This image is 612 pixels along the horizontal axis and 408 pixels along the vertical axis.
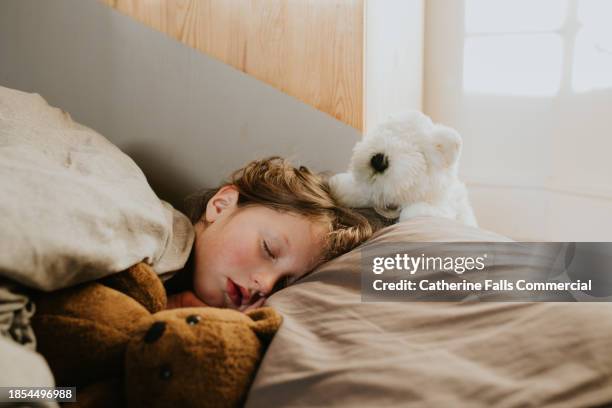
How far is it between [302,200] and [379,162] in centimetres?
18

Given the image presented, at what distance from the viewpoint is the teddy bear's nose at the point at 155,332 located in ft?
1.57

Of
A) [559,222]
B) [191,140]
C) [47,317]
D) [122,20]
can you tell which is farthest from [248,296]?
[559,222]

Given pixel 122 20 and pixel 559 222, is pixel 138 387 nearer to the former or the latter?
pixel 122 20

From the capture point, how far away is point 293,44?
121 cm

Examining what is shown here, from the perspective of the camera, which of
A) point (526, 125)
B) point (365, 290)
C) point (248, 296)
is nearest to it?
point (365, 290)

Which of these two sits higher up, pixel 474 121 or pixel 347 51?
pixel 347 51

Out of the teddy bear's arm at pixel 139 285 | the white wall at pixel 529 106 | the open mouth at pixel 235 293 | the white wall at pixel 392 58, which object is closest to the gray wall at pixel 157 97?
the white wall at pixel 392 58

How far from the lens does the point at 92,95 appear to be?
1.27 m

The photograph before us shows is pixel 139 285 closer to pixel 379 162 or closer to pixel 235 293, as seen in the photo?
pixel 235 293

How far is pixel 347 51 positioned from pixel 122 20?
0.57m

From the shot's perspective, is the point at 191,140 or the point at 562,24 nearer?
the point at 191,140

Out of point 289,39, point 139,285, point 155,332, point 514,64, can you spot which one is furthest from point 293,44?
point 514,64

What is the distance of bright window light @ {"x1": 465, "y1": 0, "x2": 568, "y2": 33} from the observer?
1.91 meters

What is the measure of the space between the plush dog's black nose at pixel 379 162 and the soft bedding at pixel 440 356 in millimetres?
405
